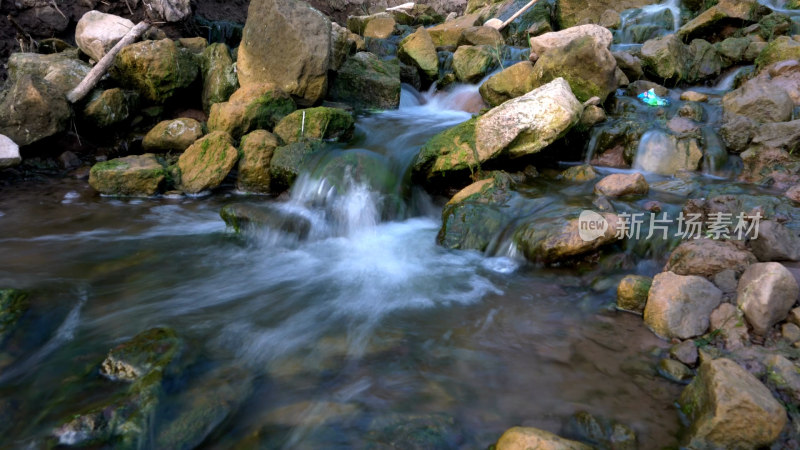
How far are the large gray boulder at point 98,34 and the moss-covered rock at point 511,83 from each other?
6.31 m

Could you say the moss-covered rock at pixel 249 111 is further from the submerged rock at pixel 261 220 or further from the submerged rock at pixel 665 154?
the submerged rock at pixel 665 154

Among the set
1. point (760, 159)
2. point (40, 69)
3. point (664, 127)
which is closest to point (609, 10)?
point (664, 127)

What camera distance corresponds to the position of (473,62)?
9.66m

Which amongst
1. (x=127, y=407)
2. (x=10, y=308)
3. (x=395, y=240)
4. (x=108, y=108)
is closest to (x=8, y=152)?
(x=108, y=108)

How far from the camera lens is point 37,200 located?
21.7 ft

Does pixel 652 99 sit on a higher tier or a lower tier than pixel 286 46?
lower

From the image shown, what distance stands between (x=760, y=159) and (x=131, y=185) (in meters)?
8.10

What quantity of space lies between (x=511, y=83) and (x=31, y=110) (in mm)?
7123

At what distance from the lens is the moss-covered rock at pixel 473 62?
378 inches

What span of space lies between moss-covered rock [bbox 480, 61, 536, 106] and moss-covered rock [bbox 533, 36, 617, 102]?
349 millimetres

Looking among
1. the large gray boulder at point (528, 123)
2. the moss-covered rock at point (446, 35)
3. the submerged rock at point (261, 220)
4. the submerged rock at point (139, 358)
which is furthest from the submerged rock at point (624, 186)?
the moss-covered rock at point (446, 35)

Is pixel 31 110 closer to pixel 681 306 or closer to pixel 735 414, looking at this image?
pixel 681 306

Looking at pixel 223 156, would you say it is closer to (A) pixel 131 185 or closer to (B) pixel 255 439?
(A) pixel 131 185

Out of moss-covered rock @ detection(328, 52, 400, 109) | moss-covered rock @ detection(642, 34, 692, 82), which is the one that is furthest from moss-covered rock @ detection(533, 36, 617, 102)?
moss-covered rock @ detection(328, 52, 400, 109)
